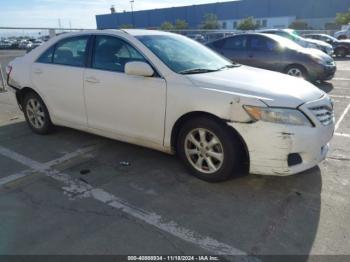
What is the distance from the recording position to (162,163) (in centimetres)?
418

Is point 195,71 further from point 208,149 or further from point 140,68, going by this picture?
point 208,149

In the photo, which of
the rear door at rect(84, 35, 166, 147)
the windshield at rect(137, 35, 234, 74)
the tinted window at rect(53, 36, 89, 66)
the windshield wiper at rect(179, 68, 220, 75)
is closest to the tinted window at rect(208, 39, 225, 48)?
the windshield at rect(137, 35, 234, 74)

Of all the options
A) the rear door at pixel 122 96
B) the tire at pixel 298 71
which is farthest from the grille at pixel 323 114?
the tire at pixel 298 71

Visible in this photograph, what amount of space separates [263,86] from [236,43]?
23.2ft

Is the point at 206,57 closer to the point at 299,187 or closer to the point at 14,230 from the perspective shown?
the point at 299,187

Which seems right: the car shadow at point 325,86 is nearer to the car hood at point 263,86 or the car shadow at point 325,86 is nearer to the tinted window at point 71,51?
the car hood at point 263,86

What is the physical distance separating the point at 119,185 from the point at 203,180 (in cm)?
92

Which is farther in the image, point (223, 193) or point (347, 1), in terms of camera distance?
point (347, 1)

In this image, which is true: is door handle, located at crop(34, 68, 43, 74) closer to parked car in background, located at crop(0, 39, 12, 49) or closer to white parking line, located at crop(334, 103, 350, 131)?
white parking line, located at crop(334, 103, 350, 131)

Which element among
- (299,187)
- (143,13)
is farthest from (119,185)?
(143,13)

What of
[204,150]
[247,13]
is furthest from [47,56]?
[247,13]

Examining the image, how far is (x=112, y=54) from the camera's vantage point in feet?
13.9

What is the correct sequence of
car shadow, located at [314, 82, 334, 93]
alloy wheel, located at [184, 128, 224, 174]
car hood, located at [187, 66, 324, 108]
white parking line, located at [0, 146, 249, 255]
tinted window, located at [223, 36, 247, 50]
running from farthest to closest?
tinted window, located at [223, 36, 247, 50] → car shadow, located at [314, 82, 334, 93] → alloy wheel, located at [184, 128, 224, 174] → car hood, located at [187, 66, 324, 108] → white parking line, located at [0, 146, 249, 255]

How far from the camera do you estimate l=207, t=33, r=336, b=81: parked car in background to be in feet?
29.6
